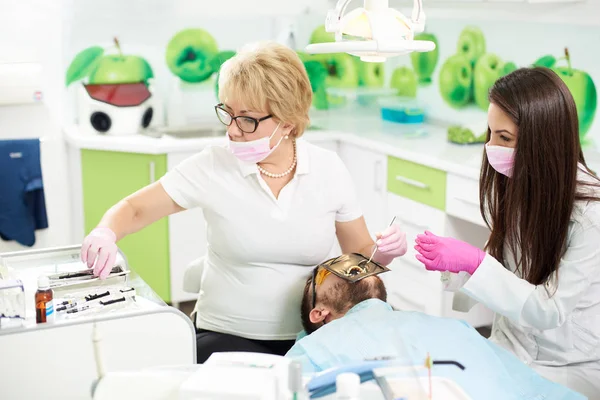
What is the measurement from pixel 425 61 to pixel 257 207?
2315mm

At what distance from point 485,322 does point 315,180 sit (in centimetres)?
168

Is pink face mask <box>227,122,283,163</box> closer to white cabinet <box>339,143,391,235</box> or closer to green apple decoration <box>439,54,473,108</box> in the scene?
white cabinet <box>339,143,391,235</box>

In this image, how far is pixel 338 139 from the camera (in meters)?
3.96

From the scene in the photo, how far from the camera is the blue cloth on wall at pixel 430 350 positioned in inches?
63.6

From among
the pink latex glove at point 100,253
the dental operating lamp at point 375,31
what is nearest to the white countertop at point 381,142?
the dental operating lamp at point 375,31

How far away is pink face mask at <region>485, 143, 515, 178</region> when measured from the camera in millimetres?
1924

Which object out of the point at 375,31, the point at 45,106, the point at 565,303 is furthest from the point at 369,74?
the point at 375,31

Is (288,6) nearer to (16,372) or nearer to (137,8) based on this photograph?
(137,8)

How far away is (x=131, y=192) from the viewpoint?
366cm

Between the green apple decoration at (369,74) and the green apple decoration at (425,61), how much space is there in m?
0.27

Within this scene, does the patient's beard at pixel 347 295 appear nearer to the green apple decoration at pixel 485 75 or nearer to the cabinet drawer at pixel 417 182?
the cabinet drawer at pixel 417 182

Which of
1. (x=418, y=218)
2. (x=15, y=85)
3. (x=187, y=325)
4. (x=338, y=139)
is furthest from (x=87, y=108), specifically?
(x=187, y=325)

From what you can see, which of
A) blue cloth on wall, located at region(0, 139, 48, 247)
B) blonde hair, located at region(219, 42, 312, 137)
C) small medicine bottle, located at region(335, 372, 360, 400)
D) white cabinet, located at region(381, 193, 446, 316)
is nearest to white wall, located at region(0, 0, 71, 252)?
blue cloth on wall, located at region(0, 139, 48, 247)

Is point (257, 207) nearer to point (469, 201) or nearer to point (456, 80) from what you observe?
point (469, 201)
